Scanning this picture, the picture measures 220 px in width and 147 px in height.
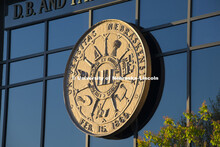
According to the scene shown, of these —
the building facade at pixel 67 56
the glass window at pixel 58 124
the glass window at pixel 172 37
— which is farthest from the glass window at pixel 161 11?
the glass window at pixel 58 124

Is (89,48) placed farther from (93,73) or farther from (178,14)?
(178,14)

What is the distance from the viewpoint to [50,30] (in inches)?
766

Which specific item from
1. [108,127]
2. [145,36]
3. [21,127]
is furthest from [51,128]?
[145,36]

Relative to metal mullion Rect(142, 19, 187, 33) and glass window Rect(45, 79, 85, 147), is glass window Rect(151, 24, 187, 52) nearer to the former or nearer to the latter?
metal mullion Rect(142, 19, 187, 33)

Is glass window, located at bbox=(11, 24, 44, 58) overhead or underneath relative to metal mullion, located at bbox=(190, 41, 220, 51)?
overhead

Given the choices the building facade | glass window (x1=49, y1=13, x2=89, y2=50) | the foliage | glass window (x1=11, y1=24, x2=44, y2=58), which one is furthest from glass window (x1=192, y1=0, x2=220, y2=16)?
glass window (x1=11, y1=24, x2=44, y2=58)

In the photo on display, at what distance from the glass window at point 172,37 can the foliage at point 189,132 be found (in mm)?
1875

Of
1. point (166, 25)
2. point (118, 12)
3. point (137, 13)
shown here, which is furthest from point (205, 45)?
point (118, 12)

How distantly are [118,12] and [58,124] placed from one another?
3.64 meters

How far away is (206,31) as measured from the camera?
15875mm

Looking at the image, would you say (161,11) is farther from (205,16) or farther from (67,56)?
(67,56)

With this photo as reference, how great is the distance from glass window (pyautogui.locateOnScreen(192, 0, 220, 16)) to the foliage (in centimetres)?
252

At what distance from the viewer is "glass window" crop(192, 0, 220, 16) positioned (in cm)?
1587

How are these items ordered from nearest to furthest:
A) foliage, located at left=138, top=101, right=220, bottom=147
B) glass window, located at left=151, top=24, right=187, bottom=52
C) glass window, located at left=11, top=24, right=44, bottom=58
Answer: foliage, located at left=138, top=101, right=220, bottom=147 → glass window, located at left=151, top=24, right=187, bottom=52 → glass window, located at left=11, top=24, right=44, bottom=58
